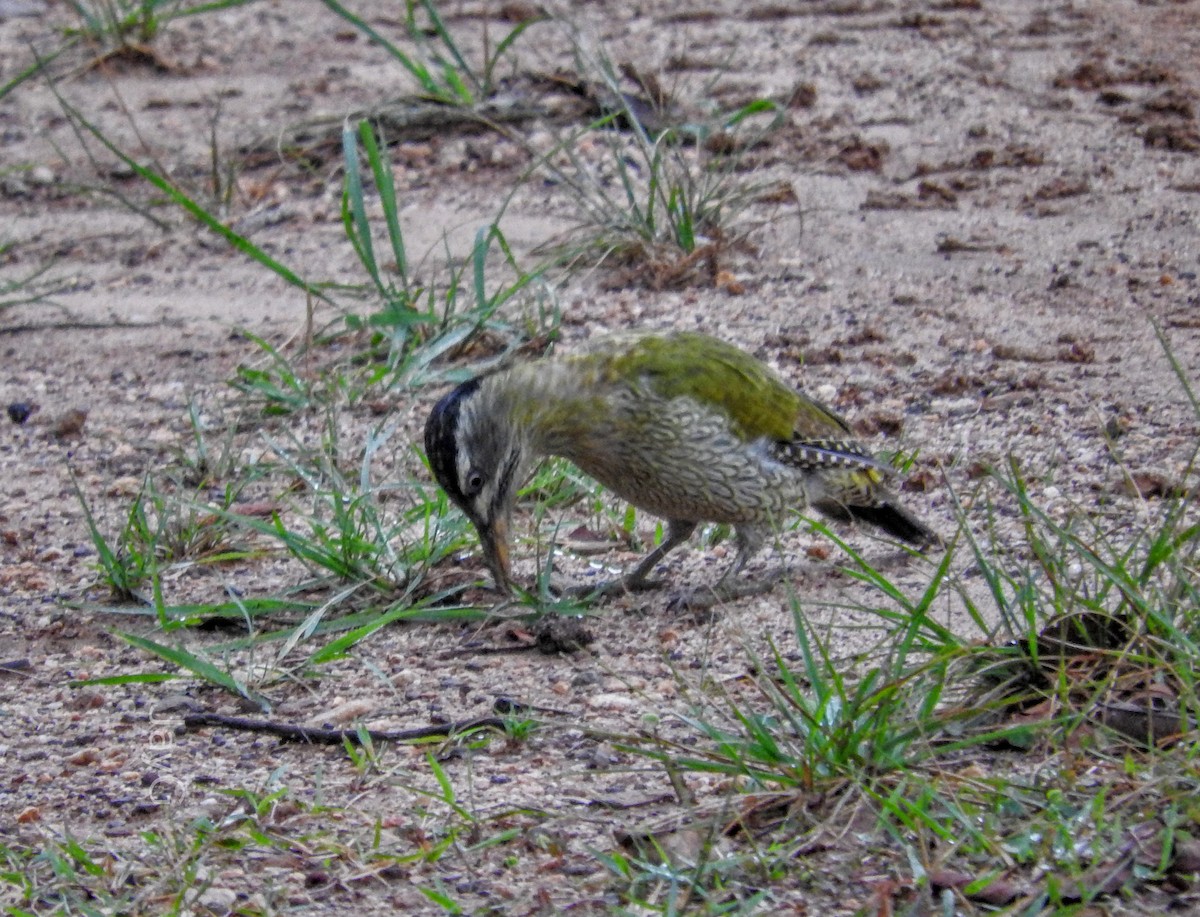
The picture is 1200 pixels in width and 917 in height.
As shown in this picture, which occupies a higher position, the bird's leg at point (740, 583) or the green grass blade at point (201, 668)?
the green grass blade at point (201, 668)

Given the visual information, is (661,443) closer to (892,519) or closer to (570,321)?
(892,519)

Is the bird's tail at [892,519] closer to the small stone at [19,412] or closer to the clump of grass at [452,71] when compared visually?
the small stone at [19,412]

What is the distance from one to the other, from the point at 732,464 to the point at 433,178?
158 inches

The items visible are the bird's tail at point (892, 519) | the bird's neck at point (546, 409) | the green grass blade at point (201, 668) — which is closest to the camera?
the green grass blade at point (201, 668)

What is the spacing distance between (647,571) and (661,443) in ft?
1.62

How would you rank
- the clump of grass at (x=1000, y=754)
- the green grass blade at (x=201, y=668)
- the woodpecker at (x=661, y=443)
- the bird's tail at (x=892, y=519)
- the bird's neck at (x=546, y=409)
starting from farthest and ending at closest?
the bird's tail at (x=892, y=519)
the bird's neck at (x=546, y=409)
the woodpecker at (x=661, y=443)
the green grass blade at (x=201, y=668)
the clump of grass at (x=1000, y=754)

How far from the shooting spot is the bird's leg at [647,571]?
225 inches

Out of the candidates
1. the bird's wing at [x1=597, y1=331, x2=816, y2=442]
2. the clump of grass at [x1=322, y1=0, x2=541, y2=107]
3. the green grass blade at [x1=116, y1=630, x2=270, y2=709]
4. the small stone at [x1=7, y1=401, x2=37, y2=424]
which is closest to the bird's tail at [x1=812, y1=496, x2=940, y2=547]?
the bird's wing at [x1=597, y1=331, x2=816, y2=442]

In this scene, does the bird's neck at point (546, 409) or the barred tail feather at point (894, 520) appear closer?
the bird's neck at point (546, 409)

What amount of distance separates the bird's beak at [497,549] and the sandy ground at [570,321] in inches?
9.8

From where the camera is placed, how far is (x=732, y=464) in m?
5.67

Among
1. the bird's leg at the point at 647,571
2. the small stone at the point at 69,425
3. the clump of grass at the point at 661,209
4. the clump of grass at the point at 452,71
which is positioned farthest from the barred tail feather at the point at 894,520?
the clump of grass at the point at 452,71

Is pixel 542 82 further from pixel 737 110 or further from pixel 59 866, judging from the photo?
pixel 59 866

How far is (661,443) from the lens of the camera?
18.3 ft
